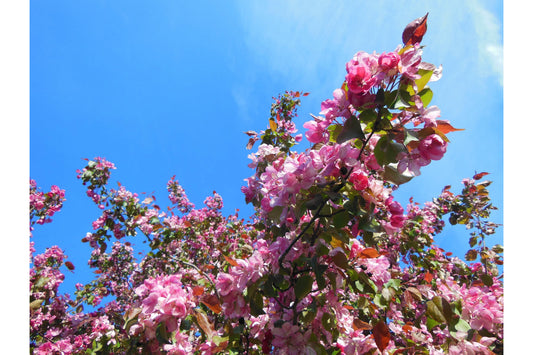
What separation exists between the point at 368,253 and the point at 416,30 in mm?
981

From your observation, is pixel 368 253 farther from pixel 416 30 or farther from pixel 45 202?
pixel 45 202

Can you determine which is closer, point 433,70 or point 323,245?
point 433,70

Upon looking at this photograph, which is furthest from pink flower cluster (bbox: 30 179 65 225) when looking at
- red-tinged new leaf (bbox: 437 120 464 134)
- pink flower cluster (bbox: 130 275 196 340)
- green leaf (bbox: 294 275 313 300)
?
red-tinged new leaf (bbox: 437 120 464 134)

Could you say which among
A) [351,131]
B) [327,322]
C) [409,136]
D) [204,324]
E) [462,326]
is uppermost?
[351,131]

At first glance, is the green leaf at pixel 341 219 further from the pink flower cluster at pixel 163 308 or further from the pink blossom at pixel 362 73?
the pink flower cluster at pixel 163 308

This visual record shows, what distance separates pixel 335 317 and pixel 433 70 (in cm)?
142

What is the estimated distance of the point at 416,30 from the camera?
42.3 inches

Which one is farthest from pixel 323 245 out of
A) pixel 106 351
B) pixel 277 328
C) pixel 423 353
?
pixel 106 351

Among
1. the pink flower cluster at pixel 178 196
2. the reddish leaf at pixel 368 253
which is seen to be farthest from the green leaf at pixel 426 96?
the pink flower cluster at pixel 178 196

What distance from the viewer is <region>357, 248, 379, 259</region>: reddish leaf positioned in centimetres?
128

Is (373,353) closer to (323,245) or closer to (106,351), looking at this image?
(323,245)

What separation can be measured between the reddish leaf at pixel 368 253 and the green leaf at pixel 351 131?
1.86ft

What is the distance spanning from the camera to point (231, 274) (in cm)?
141

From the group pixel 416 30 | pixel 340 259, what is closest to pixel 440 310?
pixel 340 259
